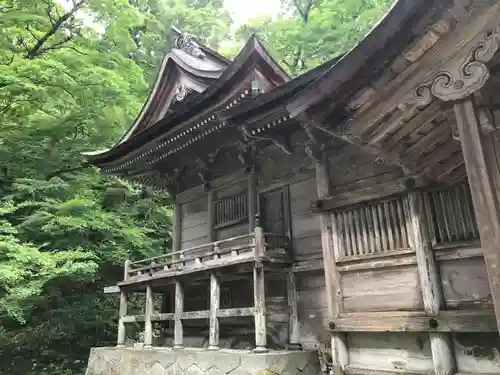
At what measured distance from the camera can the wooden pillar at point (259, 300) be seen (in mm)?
7512

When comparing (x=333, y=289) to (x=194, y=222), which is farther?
(x=194, y=222)

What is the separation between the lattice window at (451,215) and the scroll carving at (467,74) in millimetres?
2810

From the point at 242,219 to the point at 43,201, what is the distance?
652cm

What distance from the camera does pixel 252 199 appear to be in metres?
9.46

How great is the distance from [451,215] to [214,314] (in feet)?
17.3

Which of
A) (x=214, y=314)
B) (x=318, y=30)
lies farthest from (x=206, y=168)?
(x=318, y=30)

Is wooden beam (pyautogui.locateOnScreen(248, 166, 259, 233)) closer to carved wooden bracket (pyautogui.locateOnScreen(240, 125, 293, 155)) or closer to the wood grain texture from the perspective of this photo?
carved wooden bracket (pyautogui.locateOnScreen(240, 125, 293, 155))

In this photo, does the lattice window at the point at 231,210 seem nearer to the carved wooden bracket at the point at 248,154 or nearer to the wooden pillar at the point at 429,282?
the carved wooden bracket at the point at 248,154

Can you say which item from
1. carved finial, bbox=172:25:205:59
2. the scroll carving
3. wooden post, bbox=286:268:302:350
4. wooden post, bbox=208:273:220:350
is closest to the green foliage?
carved finial, bbox=172:25:205:59

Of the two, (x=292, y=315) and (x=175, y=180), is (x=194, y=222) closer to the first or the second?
(x=175, y=180)

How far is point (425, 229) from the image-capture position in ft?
18.2

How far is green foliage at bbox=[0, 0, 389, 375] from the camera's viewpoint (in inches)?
441

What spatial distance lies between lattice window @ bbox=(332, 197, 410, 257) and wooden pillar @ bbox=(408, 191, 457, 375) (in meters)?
0.18

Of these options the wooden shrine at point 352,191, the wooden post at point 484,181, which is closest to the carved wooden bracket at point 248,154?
the wooden shrine at point 352,191
